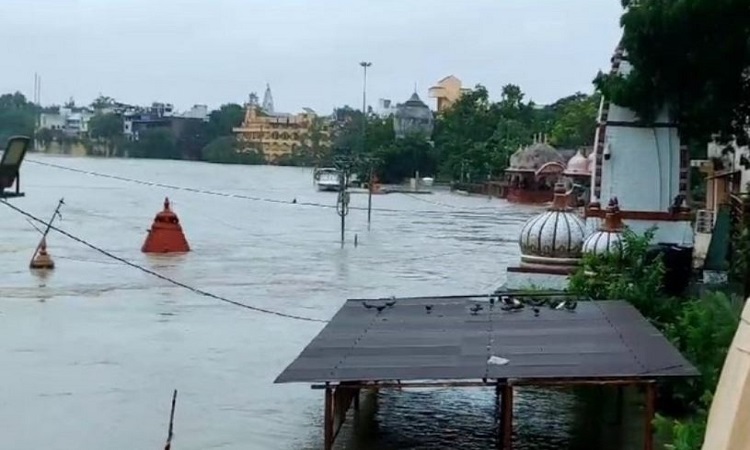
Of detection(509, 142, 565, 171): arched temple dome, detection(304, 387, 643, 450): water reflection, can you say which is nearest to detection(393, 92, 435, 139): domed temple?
detection(509, 142, 565, 171): arched temple dome

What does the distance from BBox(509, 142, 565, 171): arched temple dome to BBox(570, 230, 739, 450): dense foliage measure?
57.7m

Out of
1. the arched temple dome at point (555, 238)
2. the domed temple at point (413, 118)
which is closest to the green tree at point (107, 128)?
the domed temple at point (413, 118)

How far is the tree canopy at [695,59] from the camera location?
553 inches

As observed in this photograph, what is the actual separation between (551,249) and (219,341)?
193 inches

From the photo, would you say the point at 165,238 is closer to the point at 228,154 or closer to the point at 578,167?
the point at 578,167

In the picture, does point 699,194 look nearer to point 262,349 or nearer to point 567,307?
point 262,349

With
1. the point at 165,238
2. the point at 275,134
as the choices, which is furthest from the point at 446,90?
the point at 165,238

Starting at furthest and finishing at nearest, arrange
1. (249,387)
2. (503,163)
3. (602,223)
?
(503,163) < (602,223) < (249,387)

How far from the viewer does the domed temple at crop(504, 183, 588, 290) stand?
694 inches

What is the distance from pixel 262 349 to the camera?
17094 millimetres

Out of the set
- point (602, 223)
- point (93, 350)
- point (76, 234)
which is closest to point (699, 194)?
point (76, 234)

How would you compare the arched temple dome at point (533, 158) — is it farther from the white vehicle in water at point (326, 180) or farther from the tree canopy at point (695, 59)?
the tree canopy at point (695, 59)

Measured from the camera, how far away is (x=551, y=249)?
17.8 m

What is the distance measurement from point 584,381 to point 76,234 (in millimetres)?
33962
